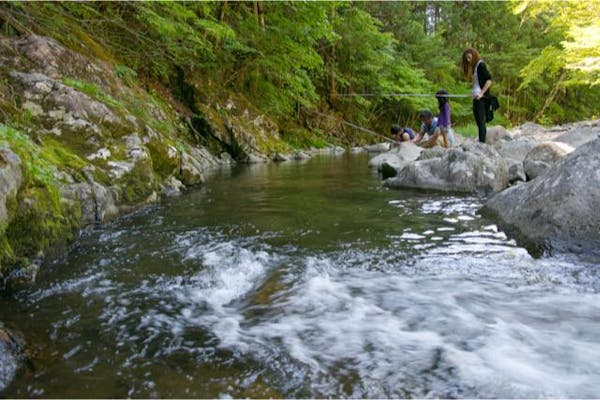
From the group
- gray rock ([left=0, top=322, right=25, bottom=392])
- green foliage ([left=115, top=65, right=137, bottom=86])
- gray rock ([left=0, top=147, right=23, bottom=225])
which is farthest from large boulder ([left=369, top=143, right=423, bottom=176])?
gray rock ([left=0, top=322, right=25, bottom=392])

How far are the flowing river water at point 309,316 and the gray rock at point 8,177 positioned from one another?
52cm

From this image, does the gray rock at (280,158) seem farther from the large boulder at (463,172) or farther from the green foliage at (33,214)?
the green foliage at (33,214)

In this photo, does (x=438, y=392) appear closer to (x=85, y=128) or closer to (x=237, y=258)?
(x=237, y=258)

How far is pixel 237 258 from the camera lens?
136 inches

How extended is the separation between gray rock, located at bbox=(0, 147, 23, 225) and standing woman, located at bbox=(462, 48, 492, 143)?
6.52 m

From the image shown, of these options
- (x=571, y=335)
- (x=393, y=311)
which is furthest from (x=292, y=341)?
(x=571, y=335)

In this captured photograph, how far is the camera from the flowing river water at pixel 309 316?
1786 mm

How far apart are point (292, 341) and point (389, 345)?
45cm

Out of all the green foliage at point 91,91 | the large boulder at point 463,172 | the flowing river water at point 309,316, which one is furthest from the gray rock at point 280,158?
the flowing river water at point 309,316

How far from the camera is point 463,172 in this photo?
21.5 ft

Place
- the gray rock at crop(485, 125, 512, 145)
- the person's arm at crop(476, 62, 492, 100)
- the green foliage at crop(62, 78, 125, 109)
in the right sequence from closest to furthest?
the green foliage at crop(62, 78, 125, 109), the person's arm at crop(476, 62, 492, 100), the gray rock at crop(485, 125, 512, 145)

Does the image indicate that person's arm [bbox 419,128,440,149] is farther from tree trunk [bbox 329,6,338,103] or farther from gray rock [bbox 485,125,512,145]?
tree trunk [bbox 329,6,338,103]

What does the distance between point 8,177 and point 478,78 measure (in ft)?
22.2

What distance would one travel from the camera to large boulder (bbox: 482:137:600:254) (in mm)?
3484
